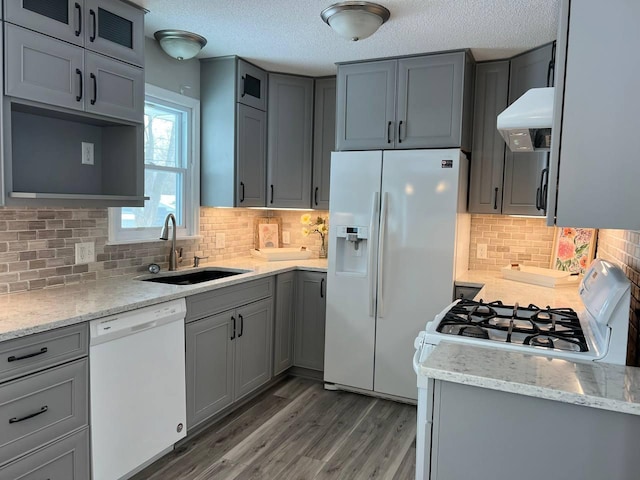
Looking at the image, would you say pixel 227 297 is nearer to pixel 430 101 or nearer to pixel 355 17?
pixel 355 17

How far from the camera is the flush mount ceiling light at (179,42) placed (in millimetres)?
2879

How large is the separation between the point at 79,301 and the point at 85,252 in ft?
1.81

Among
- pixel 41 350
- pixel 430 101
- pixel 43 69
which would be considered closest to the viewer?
pixel 41 350

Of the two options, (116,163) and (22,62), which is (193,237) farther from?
(22,62)

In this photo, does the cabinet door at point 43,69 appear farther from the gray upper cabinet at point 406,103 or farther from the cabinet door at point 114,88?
the gray upper cabinet at point 406,103

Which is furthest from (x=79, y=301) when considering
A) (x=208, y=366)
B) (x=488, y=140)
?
(x=488, y=140)

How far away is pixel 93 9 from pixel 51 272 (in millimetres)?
1348

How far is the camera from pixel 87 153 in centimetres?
263

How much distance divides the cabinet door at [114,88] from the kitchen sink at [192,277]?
1006mm

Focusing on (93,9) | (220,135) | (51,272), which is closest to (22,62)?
(93,9)

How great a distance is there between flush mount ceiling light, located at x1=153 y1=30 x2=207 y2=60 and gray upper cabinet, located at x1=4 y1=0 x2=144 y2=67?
0.33 m

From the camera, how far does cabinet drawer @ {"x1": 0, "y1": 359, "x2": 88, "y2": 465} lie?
1701mm

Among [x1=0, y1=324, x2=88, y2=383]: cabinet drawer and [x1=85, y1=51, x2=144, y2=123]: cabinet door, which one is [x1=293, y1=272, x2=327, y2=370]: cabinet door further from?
[x1=0, y1=324, x2=88, y2=383]: cabinet drawer

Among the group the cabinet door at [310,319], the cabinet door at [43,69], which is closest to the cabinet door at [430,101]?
the cabinet door at [310,319]
